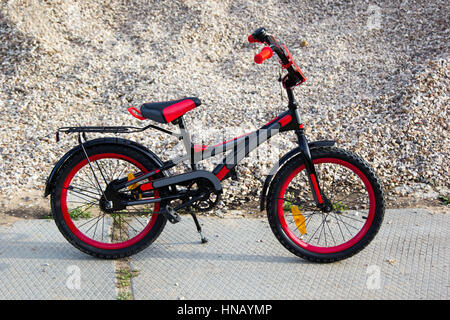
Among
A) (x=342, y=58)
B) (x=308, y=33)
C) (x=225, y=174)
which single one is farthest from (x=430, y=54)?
(x=225, y=174)

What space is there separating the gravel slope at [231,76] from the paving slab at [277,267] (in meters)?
0.55

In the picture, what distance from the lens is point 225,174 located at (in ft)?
9.87

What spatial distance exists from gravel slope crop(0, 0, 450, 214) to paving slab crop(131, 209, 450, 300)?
551 mm

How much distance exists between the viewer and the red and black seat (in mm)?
2771

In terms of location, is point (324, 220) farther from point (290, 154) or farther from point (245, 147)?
point (245, 147)

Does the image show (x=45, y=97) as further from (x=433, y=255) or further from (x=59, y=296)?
(x=433, y=255)

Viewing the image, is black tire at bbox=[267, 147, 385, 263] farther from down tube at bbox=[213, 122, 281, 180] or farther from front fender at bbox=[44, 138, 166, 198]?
front fender at bbox=[44, 138, 166, 198]

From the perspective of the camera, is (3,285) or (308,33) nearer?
(3,285)

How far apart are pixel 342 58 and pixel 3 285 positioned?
442 cm

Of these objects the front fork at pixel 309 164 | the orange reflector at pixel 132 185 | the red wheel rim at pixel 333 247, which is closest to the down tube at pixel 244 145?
the front fork at pixel 309 164

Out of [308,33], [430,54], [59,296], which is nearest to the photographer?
[59,296]

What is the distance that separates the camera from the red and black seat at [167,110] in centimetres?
277

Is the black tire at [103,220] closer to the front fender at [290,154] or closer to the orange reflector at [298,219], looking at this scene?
the front fender at [290,154]

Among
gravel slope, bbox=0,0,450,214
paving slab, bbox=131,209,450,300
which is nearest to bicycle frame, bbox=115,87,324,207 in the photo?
paving slab, bbox=131,209,450,300
